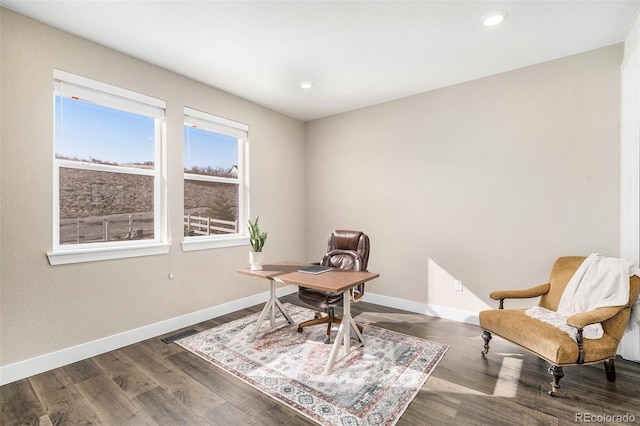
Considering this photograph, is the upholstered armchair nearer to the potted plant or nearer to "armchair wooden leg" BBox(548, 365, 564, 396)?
"armchair wooden leg" BBox(548, 365, 564, 396)

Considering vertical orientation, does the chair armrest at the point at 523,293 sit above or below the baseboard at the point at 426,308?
above

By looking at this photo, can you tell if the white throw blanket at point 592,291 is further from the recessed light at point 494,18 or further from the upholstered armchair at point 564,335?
the recessed light at point 494,18

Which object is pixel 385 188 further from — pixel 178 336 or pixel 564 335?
pixel 178 336

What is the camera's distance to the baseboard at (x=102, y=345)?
89.3 inches

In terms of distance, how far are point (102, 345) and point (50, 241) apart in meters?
1.02

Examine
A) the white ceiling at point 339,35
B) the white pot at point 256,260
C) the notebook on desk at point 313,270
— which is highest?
the white ceiling at point 339,35

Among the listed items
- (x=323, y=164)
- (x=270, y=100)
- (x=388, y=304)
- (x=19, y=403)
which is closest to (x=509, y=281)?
(x=388, y=304)

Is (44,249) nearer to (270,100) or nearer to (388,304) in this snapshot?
(270,100)

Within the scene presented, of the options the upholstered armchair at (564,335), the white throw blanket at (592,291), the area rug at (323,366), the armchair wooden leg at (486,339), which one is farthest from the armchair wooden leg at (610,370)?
the area rug at (323,366)

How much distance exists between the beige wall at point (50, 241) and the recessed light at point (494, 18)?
113 inches

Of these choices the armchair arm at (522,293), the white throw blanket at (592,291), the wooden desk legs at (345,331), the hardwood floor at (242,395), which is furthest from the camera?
the armchair arm at (522,293)

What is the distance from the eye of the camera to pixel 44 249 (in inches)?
94.8

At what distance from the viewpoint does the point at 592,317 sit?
201 centimetres

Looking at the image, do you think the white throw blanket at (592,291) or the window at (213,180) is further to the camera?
the window at (213,180)
